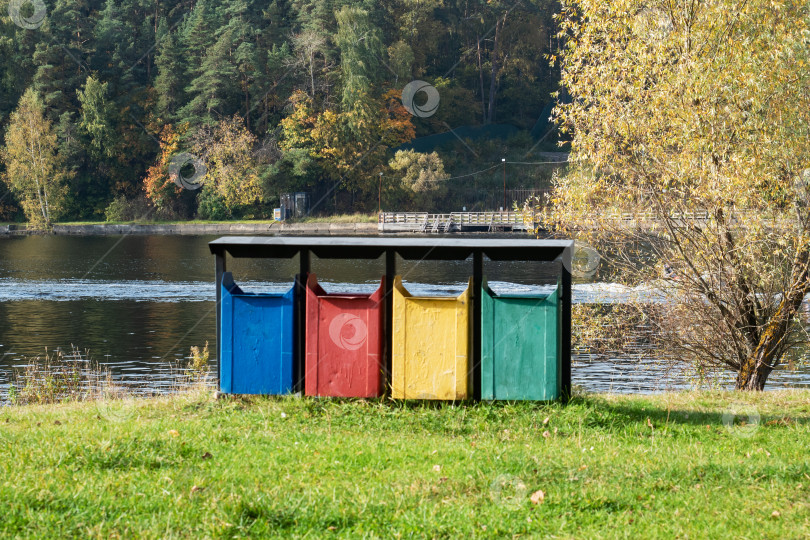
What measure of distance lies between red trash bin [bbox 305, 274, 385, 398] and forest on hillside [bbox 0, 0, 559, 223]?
72120mm

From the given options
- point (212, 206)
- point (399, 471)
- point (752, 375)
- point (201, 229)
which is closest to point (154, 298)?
point (752, 375)

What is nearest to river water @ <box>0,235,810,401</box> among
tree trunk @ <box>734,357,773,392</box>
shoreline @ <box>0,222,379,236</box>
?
tree trunk @ <box>734,357,773,392</box>

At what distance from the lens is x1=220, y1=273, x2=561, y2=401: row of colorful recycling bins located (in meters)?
7.65

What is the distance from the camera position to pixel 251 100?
85188 millimetres

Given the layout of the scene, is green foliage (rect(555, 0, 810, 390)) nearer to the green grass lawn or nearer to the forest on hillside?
the green grass lawn

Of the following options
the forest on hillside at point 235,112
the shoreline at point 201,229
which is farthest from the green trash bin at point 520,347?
the forest on hillside at point 235,112

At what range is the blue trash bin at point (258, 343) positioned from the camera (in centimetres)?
794

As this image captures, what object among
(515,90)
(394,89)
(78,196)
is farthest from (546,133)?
(78,196)

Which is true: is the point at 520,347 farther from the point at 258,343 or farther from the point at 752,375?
the point at 752,375

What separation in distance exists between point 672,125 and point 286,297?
7.17m

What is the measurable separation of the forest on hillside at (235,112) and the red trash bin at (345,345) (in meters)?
72.1

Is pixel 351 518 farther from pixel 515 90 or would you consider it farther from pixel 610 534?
pixel 515 90

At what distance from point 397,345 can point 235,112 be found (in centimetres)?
7948

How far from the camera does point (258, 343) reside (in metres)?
7.95
